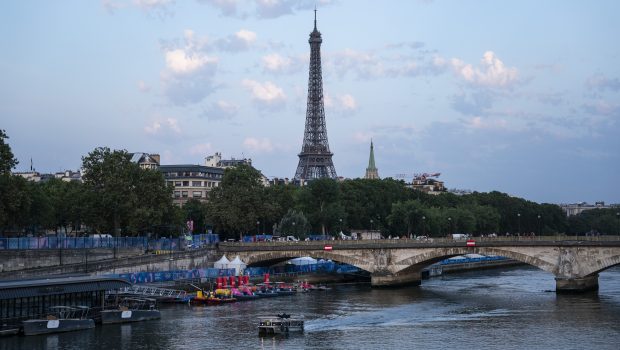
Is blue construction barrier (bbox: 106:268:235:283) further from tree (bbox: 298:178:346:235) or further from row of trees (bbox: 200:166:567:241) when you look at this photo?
tree (bbox: 298:178:346:235)

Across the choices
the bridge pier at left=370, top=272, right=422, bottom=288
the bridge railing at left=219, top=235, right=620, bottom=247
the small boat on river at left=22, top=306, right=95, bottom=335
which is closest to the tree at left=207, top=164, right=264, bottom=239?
the bridge railing at left=219, top=235, right=620, bottom=247

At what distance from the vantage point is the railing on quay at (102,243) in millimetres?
84125

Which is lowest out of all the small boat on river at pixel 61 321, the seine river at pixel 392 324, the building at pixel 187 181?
the seine river at pixel 392 324

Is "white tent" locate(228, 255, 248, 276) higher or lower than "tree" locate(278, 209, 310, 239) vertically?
lower

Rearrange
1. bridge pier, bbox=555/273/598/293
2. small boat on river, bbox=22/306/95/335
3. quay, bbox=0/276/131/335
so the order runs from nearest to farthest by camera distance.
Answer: quay, bbox=0/276/131/335, small boat on river, bbox=22/306/95/335, bridge pier, bbox=555/273/598/293

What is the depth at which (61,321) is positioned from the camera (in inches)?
2422

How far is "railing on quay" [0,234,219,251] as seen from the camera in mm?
84125

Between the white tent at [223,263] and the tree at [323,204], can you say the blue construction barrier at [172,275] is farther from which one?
the tree at [323,204]

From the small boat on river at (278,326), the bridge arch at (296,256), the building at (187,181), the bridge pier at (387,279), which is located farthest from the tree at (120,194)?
the building at (187,181)

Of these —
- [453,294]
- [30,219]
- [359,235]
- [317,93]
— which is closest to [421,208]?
[359,235]

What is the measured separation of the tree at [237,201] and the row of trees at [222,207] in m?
0.13

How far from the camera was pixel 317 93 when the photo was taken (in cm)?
19650

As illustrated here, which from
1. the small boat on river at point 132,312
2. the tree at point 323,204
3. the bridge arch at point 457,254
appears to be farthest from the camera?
the tree at point 323,204

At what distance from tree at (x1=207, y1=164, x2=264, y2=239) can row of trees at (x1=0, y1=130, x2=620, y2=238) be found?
0.13 meters
